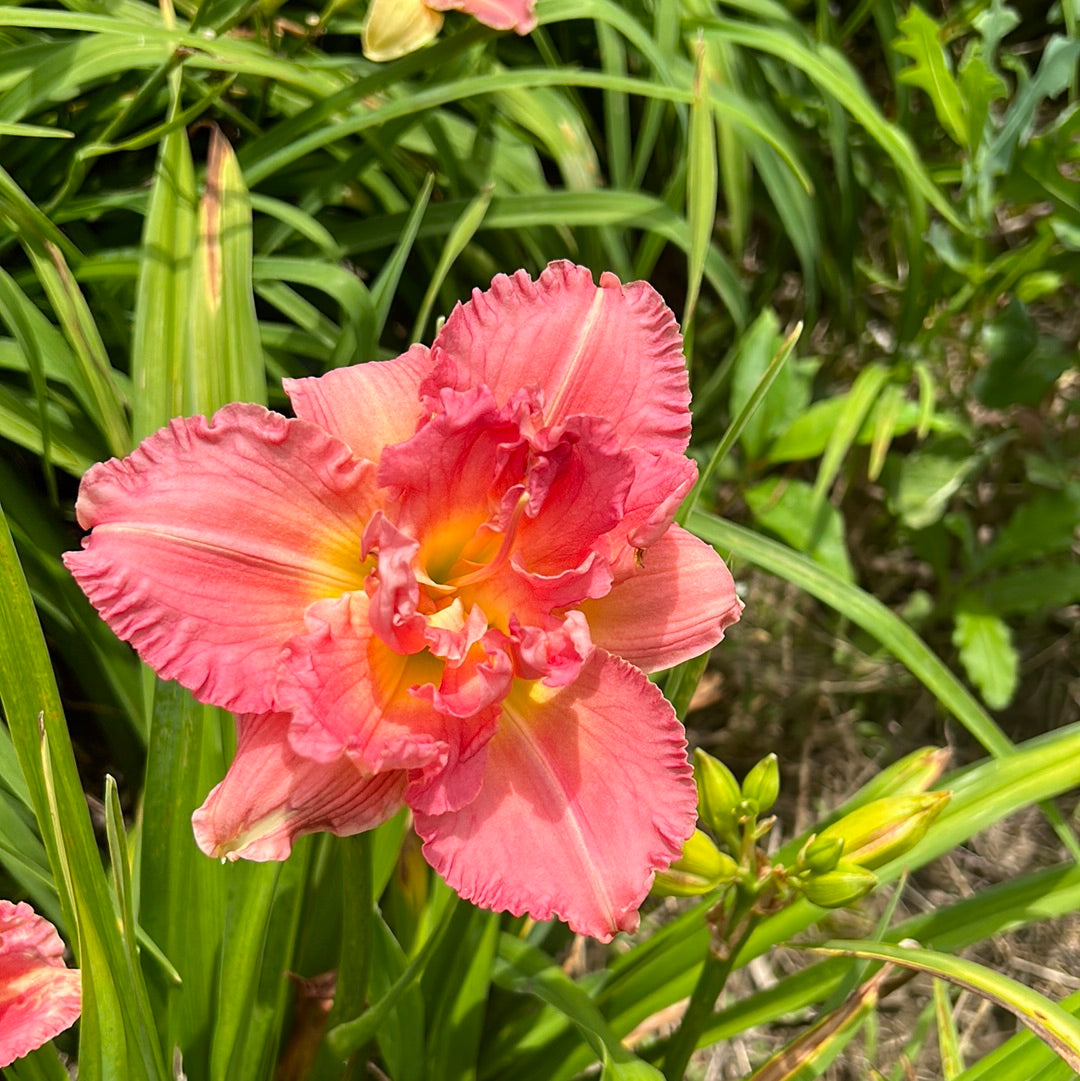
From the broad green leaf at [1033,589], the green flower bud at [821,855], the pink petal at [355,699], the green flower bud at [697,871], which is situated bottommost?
the broad green leaf at [1033,589]

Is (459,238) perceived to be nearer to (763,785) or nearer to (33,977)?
(763,785)

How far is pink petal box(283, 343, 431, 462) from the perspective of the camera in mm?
688

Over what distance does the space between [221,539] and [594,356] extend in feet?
A: 0.93

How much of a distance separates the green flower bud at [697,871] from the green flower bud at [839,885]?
57mm

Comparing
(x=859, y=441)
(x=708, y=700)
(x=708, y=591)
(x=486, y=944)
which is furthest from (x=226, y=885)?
(x=859, y=441)

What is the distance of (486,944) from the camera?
99cm

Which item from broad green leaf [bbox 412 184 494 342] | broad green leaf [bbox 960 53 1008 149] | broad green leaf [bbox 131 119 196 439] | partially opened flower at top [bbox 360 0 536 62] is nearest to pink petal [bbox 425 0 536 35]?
partially opened flower at top [bbox 360 0 536 62]

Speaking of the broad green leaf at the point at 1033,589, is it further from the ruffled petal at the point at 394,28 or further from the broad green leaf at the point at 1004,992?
the ruffled petal at the point at 394,28

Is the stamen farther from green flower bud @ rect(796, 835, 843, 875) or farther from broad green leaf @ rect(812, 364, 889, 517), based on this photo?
broad green leaf @ rect(812, 364, 889, 517)

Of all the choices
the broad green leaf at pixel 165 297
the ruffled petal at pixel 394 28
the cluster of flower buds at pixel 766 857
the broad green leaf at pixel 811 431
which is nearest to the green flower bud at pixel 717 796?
the cluster of flower buds at pixel 766 857

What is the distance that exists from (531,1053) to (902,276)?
54.8 inches

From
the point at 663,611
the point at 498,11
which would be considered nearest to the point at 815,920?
the point at 663,611

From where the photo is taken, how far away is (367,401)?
699 mm

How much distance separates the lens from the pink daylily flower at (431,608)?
2.01 ft
